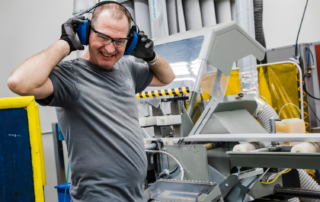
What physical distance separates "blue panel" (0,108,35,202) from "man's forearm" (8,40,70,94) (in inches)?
3.0

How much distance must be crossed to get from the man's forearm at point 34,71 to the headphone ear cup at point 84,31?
0.13 m

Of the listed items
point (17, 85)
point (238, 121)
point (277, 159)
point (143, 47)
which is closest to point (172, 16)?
point (238, 121)

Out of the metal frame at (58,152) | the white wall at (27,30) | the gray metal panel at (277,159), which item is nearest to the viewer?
the gray metal panel at (277,159)

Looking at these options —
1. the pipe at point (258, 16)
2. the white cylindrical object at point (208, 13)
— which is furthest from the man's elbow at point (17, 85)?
the pipe at point (258, 16)

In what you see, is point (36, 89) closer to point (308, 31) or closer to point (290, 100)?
point (290, 100)

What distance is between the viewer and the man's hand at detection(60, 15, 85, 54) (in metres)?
0.92

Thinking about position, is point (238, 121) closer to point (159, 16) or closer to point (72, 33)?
point (72, 33)

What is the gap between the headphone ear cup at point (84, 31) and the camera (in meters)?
0.98

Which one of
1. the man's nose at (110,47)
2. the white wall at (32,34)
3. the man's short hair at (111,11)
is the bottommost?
the man's nose at (110,47)

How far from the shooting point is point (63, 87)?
896mm

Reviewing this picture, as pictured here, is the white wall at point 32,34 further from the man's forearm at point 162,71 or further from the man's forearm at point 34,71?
the man's forearm at point 34,71

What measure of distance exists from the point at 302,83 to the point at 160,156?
2.64 metres

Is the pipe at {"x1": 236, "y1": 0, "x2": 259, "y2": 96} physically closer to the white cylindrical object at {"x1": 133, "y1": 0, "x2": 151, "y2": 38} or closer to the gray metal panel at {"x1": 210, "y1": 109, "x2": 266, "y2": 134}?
the gray metal panel at {"x1": 210, "y1": 109, "x2": 266, "y2": 134}

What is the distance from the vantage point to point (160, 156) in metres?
1.70
